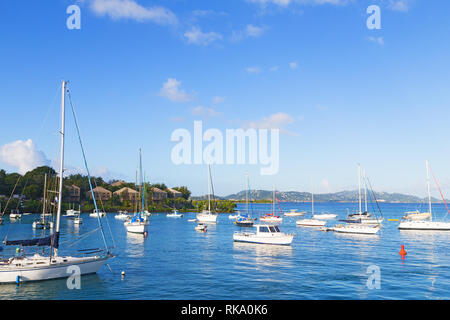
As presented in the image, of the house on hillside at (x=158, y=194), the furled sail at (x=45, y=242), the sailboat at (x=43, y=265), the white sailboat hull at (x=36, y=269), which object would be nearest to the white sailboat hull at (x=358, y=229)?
the sailboat at (x=43, y=265)

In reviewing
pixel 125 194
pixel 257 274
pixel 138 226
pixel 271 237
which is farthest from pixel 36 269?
pixel 125 194

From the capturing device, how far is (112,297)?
24938 mm

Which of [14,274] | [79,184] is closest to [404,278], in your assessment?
[14,274]

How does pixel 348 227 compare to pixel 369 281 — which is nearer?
pixel 369 281

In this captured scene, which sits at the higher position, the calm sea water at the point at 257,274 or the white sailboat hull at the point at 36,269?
the white sailboat hull at the point at 36,269

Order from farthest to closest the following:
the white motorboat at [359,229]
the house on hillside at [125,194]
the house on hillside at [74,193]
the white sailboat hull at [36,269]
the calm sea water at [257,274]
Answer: the house on hillside at [125,194], the house on hillside at [74,193], the white motorboat at [359,229], the white sailboat hull at [36,269], the calm sea water at [257,274]

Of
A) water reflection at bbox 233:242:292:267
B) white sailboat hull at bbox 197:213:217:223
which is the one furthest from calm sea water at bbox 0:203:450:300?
white sailboat hull at bbox 197:213:217:223

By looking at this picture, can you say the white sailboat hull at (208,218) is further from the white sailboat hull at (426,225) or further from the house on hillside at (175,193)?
the house on hillside at (175,193)

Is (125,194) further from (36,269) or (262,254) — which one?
(36,269)

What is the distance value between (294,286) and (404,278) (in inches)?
466

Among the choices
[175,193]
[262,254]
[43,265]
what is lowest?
[262,254]

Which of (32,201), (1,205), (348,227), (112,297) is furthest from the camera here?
(32,201)

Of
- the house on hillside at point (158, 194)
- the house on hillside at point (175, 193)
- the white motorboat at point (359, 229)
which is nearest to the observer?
the white motorboat at point (359, 229)
